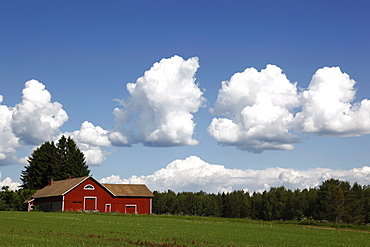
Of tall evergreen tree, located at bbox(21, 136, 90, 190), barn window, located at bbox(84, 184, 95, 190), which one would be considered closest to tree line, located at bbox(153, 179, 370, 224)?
tall evergreen tree, located at bbox(21, 136, 90, 190)

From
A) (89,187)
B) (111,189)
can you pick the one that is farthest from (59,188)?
(111,189)

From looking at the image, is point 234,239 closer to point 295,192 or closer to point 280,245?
point 280,245

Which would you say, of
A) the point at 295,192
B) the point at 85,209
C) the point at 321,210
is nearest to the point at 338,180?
the point at 321,210

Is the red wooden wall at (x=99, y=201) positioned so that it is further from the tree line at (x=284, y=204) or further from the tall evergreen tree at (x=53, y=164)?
the tree line at (x=284, y=204)

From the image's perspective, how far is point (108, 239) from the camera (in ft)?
83.2

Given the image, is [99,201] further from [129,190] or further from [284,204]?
[284,204]

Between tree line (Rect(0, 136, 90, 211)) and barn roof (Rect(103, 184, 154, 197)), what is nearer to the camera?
barn roof (Rect(103, 184, 154, 197))

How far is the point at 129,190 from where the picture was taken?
3211 inches

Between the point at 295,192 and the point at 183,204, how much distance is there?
35.0 meters

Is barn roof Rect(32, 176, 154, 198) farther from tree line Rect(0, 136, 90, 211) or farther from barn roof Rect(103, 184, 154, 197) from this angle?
tree line Rect(0, 136, 90, 211)

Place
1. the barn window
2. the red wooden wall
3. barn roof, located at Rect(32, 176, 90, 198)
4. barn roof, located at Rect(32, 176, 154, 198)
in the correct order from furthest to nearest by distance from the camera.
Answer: barn roof, located at Rect(32, 176, 154, 198), the barn window, barn roof, located at Rect(32, 176, 90, 198), the red wooden wall

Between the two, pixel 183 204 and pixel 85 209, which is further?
pixel 183 204

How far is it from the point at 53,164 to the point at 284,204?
2525 inches

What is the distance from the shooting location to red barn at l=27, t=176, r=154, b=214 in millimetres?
73500
